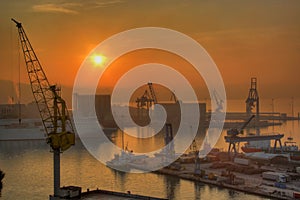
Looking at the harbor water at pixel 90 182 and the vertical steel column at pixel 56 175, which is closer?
the vertical steel column at pixel 56 175

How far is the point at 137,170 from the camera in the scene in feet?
41.2

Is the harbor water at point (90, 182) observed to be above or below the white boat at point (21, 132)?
below

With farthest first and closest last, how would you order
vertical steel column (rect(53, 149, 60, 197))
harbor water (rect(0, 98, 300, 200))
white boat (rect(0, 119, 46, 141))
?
white boat (rect(0, 119, 46, 141)) → harbor water (rect(0, 98, 300, 200)) → vertical steel column (rect(53, 149, 60, 197))

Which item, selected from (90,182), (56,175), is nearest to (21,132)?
(90,182)

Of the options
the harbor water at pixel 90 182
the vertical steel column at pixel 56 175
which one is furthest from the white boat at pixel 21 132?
the vertical steel column at pixel 56 175

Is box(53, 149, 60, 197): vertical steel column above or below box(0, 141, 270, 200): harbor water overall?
above

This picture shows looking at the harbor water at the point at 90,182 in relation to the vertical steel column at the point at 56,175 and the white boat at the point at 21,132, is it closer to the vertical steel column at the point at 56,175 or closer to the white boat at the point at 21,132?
the vertical steel column at the point at 56,175

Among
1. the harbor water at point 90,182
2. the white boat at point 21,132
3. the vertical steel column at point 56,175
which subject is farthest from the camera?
the white boat at point 21,132

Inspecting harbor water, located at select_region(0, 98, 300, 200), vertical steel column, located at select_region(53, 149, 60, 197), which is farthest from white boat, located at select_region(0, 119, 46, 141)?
vertical steel column, located at select_region(53, 149, 60, 197)

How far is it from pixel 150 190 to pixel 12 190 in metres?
2.90

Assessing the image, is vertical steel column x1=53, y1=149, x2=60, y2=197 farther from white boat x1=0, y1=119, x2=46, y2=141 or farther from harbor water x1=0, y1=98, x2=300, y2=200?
white boat x1=0, y1=119, x2=46, y2=141

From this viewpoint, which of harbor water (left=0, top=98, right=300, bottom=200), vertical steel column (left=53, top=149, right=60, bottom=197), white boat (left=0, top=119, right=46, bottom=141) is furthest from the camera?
white boat (left=0, top=119, right=46, bottom=141)

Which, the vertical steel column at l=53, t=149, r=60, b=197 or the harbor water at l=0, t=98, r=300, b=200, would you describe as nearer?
the vertical steel column at l=53, t=149, r=60, b=197

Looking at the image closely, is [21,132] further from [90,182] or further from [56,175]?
[56,175]
